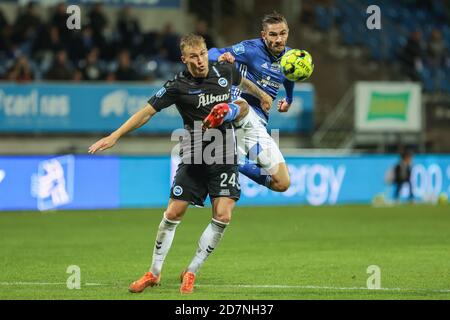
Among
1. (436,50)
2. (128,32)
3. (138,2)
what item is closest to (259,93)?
(128,32)

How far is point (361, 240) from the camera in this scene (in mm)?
15047

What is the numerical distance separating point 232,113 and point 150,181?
43.7 ft

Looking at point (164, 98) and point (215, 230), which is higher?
point (164, 98)

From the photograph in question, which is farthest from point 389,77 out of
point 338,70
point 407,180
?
point 407,180

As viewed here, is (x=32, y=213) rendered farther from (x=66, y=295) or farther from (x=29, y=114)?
(x=66, y=295)

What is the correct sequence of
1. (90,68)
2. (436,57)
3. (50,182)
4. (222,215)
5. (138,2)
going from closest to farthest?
1. (222,215)
2. (50,182)
3. (90,68)
4. (138,2)
5. (436,57)

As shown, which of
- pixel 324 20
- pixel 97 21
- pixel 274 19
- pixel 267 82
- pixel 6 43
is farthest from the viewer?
pixel 324 20

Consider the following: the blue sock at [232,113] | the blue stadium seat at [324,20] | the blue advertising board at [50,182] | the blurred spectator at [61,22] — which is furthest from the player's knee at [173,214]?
the blue stadium seat at [324,20]

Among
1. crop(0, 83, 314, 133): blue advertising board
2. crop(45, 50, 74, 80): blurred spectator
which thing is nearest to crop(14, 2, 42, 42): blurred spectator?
crop(45, 50, 74, 80): blurred spectator

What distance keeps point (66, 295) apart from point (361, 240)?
7.14 m

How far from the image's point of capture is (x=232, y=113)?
9.05m

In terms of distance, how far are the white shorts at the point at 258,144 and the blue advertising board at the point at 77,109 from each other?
1150cm

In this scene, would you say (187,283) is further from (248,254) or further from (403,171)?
(403,171)

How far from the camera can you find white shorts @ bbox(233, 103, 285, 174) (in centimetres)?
1127
